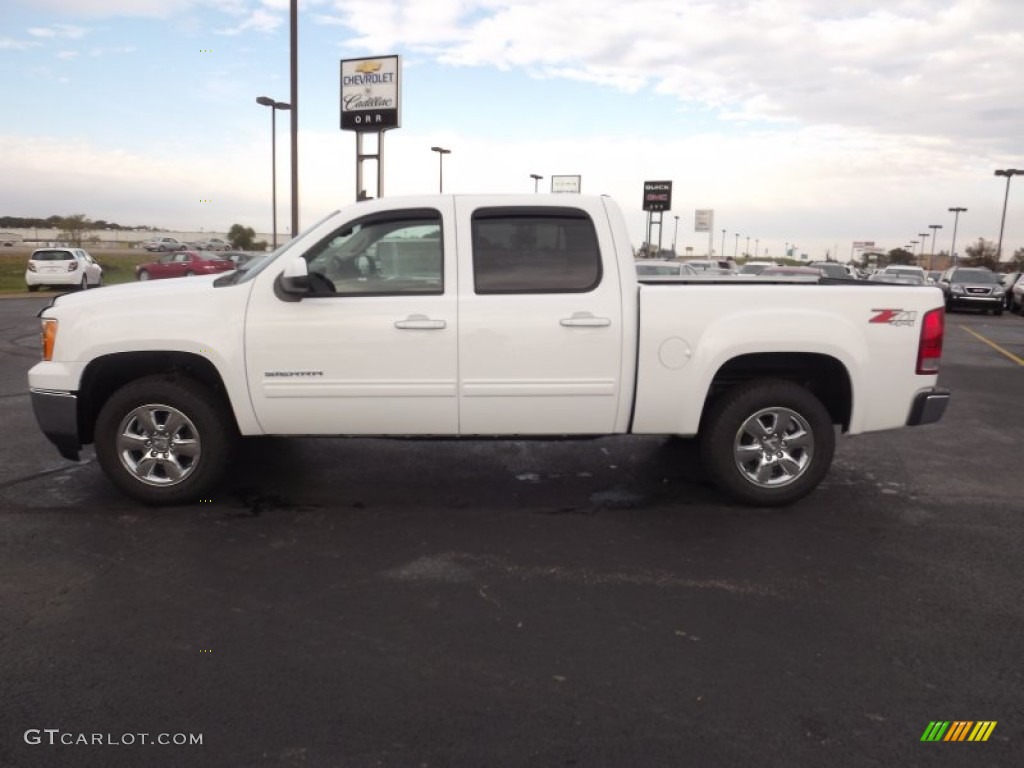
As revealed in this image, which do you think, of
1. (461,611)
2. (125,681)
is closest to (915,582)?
(461,611)

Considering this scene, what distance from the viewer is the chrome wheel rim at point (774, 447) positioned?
5266 millimetres

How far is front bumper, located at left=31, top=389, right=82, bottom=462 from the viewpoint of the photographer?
16.7 ft

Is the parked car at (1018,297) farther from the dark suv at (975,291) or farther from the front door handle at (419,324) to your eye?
the front door handle at (419,324)

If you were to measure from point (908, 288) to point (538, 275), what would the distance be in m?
2.37

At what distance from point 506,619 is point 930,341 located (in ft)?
10.9

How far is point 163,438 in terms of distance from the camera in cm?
520

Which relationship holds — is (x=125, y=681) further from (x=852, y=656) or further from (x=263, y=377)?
(x=852, y=656)

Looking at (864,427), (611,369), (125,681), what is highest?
(611,369)

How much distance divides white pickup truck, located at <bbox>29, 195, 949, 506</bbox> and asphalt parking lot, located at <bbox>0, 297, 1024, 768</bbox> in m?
0.53

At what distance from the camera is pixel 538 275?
511 cm

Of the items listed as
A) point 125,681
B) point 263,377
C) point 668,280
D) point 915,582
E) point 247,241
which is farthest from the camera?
point 247,241

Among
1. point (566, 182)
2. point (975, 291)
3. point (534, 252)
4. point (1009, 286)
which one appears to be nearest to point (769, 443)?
point (534, 252)

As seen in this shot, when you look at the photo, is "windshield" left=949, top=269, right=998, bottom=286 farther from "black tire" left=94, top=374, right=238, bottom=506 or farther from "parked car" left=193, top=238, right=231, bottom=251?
"parked car" left=193, top=238, right=231, bottom=251

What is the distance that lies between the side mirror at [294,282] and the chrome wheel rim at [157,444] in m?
1.05
